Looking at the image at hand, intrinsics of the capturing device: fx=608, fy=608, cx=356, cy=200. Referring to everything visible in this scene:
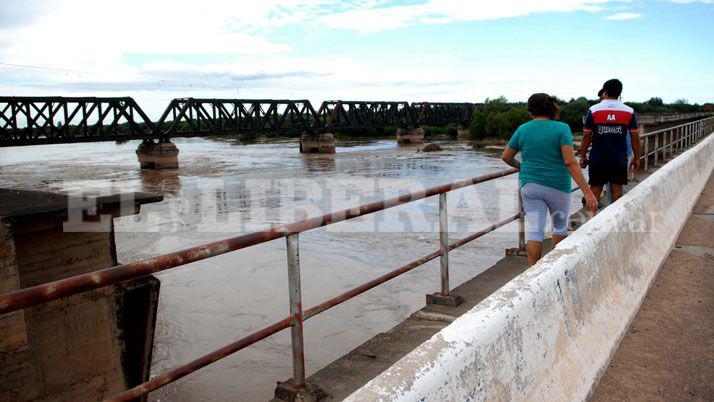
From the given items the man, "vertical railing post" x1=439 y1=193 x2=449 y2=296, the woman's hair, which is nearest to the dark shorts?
the man

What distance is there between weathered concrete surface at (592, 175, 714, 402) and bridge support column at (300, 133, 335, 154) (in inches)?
2061

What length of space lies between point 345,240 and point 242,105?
39352 millimetres

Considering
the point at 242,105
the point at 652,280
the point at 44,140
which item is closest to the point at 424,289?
the point at 652,280

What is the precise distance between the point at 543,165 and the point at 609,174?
2490 millimetres

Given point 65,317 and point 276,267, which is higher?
point 65,317

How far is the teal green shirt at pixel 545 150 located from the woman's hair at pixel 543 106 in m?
0.06

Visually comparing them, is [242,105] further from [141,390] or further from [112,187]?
[141,390]

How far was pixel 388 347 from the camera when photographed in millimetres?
3992

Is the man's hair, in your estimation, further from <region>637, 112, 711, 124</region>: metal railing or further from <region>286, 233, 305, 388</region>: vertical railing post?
<region>637, 112, 711, 124</region>: metal railing

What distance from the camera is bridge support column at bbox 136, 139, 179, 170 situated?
4197cm

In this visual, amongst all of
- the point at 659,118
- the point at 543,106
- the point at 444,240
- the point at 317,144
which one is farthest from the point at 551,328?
the point at 659,118

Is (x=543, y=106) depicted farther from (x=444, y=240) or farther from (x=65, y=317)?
(x=65, y=317)

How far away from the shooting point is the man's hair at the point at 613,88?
656 cm

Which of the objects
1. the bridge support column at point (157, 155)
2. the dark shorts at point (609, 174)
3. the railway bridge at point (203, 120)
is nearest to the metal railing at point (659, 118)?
the railway bridge at point (203, 120)
